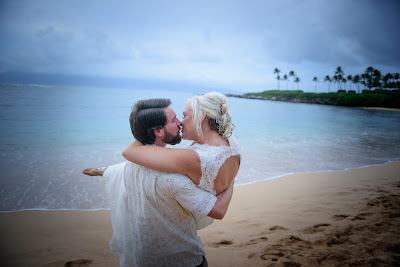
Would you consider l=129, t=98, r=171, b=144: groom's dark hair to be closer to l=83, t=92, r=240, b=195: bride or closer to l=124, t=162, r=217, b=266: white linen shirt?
l=83, t=92, r=240, b=195: bride

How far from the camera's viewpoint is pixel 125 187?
76.7 inches

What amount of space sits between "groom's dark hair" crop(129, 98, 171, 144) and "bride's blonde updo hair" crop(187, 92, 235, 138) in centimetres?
27

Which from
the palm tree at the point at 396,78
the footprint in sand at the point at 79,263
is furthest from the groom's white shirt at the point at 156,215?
the palm tree at the point at 396,78

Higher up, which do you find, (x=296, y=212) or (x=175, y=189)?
(x=175, y=189)

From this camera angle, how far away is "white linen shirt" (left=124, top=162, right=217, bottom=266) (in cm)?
176

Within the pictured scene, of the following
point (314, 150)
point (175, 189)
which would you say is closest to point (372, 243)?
point (175, 189)

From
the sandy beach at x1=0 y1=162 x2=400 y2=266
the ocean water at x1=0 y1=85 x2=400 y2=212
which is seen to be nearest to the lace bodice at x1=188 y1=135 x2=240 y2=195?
the sandy beach at x1=0 y1=162 x2=400 y2=266

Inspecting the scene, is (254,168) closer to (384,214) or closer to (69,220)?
(384,214)

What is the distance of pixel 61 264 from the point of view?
3.40m

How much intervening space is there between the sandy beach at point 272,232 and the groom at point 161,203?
1660mm

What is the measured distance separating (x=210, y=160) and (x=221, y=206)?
387 mm

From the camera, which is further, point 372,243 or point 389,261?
point 372,243

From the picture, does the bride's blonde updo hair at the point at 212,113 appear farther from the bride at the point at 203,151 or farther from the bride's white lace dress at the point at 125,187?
the bride's white lace dress at the point at 125,187

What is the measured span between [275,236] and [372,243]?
1.26 m
